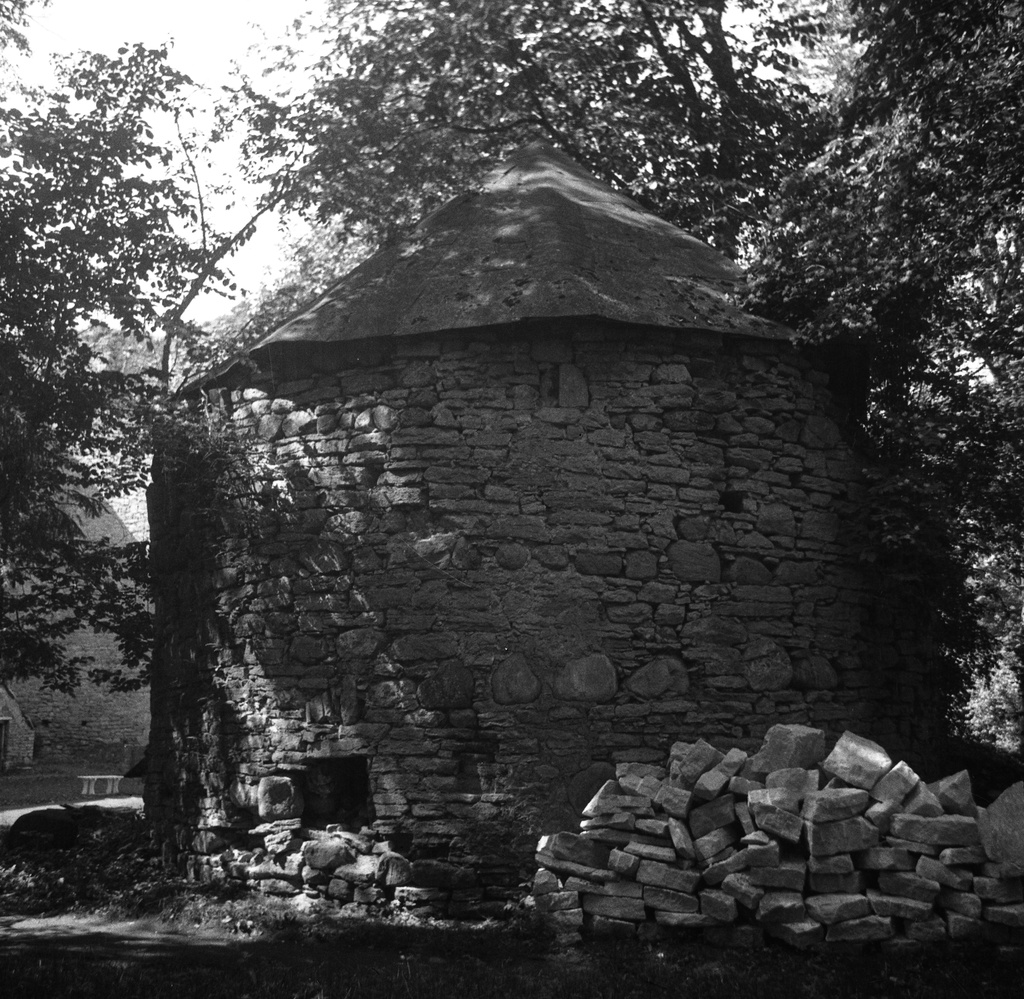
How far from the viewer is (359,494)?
29.9 ft

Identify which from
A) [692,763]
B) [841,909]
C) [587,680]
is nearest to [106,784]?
[587,680]

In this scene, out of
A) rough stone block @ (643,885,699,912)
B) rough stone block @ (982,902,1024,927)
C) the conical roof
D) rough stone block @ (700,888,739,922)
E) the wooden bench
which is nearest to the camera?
rough stone block @ (982,902,1024,927)

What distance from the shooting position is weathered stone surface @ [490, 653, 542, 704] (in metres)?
8.53

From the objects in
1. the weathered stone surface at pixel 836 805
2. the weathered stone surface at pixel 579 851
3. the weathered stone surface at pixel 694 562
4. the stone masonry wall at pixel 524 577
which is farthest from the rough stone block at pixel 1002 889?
the weathered stone surface at pixel 694 562

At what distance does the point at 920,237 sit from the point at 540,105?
7.52 metres

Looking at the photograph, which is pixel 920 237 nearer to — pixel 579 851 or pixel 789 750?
pixel 789 750

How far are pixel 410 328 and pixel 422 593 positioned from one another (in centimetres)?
202

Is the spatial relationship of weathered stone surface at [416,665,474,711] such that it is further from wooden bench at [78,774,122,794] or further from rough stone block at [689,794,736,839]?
wooden bench at [78,774,122,794]

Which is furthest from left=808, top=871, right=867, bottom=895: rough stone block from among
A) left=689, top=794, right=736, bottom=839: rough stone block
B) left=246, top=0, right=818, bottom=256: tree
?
left=246, top=0, right=818, bottom=256: tree

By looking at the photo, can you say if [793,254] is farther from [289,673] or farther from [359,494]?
[289,673]

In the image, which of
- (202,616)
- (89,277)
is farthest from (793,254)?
(89,277)

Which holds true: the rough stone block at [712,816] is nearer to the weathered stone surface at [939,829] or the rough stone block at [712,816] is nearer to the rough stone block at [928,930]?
the weathered stone surface at [939,829]

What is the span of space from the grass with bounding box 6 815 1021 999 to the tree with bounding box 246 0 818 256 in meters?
10.1

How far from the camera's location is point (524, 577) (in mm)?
8703
